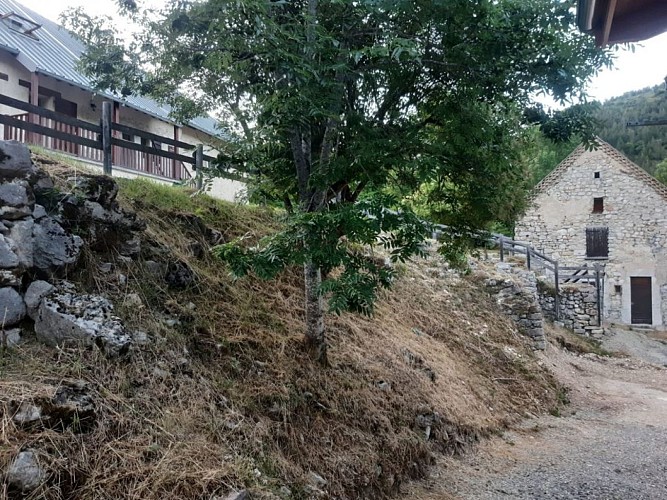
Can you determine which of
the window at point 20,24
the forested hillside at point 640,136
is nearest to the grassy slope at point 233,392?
the window at point 20,24

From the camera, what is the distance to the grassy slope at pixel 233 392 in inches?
112

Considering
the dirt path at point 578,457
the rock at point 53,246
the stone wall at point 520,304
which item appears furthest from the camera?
the stone wall at point 520,304

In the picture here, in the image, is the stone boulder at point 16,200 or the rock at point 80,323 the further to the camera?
the stone boulder at point 16,200

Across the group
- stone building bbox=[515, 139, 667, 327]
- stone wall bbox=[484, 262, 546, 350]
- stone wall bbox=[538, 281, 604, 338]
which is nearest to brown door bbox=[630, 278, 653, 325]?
stone building bbox=[515, 139, 667, 327]

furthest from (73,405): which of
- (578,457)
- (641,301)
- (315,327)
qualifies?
(641,301)

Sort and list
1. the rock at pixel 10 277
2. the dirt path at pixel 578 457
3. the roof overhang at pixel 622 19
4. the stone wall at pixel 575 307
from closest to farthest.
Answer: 1. the roof overhang at pixel 622 19
2. the rock at pixel 10 277
3. the dirt path at pixel 578 457
4. the stone wall at pixel 575 307

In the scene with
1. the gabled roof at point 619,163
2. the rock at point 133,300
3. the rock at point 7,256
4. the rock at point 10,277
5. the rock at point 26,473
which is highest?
the gabled roof at point 619,163

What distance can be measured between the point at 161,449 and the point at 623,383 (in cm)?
1173

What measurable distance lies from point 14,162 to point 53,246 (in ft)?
2.47

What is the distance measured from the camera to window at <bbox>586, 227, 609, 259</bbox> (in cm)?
1970

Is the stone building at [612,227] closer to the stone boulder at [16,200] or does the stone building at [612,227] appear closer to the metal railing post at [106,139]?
the metal railing post at [106,139]

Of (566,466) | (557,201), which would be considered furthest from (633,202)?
(566,466)

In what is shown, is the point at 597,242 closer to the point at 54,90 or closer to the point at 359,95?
the point at 359,95

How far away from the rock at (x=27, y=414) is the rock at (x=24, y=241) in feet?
3.91
